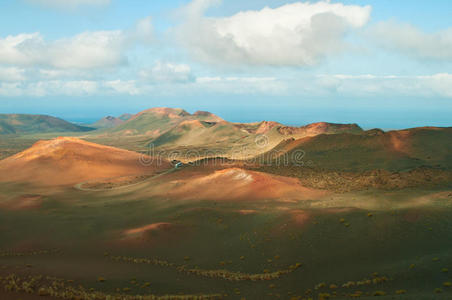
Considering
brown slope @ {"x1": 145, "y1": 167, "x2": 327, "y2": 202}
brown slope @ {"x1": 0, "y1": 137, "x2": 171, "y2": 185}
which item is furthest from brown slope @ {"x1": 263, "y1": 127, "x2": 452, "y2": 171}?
brown slope @ {"x1": 0, "y1": 137, "x2": 171, "y2": 185}

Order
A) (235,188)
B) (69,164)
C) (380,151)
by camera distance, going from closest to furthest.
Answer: (235,188) → (380,151) → (69,164)

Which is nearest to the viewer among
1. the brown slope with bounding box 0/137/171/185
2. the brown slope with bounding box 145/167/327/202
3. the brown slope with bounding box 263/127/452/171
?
the brown slope with bounding box 145/167/327/202

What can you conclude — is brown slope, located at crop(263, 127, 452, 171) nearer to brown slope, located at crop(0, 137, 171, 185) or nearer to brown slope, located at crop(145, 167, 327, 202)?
brown slope, located at crop(145, 167, 327, 202)

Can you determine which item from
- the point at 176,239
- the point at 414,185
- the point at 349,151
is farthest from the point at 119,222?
the point at 349,151

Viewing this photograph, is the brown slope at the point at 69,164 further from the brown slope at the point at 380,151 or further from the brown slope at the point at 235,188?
the brown slope at the point at 380,151

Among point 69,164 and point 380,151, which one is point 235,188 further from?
point 69,164

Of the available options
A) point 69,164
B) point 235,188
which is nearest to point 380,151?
point 235,188

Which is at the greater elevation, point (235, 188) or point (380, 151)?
point (380, 151)

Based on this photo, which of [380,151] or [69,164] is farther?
[69,164]
